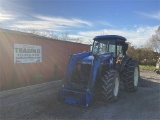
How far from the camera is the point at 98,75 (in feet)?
25.1

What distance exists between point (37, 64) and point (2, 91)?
10.4 ft

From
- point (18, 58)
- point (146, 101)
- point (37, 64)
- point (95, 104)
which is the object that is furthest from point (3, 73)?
point (146, 101)

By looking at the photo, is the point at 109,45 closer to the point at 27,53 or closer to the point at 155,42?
the point at 27,53

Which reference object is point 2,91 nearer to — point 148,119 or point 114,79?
point 114,79

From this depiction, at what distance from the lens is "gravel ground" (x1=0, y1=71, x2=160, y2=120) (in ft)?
20.1

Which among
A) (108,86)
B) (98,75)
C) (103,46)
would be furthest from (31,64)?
(108,86)

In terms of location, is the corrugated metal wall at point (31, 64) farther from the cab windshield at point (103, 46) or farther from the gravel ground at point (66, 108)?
the cab windshield at point (103, 46)

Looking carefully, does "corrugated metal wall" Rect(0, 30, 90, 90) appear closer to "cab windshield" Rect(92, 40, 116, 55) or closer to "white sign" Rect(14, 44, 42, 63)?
"white sign" Rect(14, 44, 42, 63)

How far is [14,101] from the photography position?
7.46 meters

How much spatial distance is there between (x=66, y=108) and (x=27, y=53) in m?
5.15

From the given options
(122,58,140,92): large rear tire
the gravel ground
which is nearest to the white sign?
the gravel ground

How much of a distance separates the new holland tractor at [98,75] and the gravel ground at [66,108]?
1.04ft

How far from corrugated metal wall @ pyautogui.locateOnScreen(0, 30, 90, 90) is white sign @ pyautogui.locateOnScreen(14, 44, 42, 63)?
0.56ft

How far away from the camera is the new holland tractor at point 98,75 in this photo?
6892 millimetres
